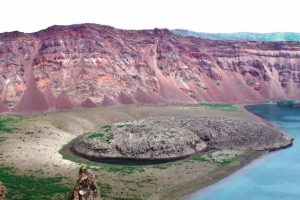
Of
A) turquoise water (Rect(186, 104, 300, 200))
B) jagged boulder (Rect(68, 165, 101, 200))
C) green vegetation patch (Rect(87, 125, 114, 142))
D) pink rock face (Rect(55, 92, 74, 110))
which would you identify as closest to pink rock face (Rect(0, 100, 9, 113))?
pink rock face (Rect(55, 92, 74, 110))

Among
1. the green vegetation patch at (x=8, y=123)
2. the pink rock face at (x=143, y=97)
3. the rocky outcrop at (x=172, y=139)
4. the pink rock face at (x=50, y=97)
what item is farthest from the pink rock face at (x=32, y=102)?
the rocky outcrop at (x=172, y=139)

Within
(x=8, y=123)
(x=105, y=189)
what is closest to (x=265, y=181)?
(x=105, y=189)

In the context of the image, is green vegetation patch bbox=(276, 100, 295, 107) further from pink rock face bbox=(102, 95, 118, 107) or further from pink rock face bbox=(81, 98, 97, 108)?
pink rock face bbox=(81, 98, 97, 108)

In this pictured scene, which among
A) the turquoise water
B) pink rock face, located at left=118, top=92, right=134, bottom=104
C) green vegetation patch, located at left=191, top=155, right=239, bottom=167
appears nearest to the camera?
the turquoise water

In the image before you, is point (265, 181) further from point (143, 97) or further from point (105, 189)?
point (143, 97)

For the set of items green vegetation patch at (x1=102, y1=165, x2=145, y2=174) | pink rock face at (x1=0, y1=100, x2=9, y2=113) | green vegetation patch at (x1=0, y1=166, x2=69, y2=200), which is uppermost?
pink rock face at (x1=0, y1=100, x2=9, y2=113)

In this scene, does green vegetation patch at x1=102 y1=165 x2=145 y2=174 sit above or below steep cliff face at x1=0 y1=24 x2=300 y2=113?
below

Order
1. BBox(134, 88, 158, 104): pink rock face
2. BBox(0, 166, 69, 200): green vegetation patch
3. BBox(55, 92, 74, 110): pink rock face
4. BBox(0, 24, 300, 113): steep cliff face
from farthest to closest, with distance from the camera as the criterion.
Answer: BBox(134, 88, 158, 104): pink rock face < BBox(0, 24, 300, 113): steep cliff face < BBox(55, 92, 74, 110): pink rock face < BBox(0, 166, 69, 200): green vegetation patch

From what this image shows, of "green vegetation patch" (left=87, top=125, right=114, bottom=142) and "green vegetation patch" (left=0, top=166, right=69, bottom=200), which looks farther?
"green vegetation patch" (left=87, top=125, right=114, bottom=142)
